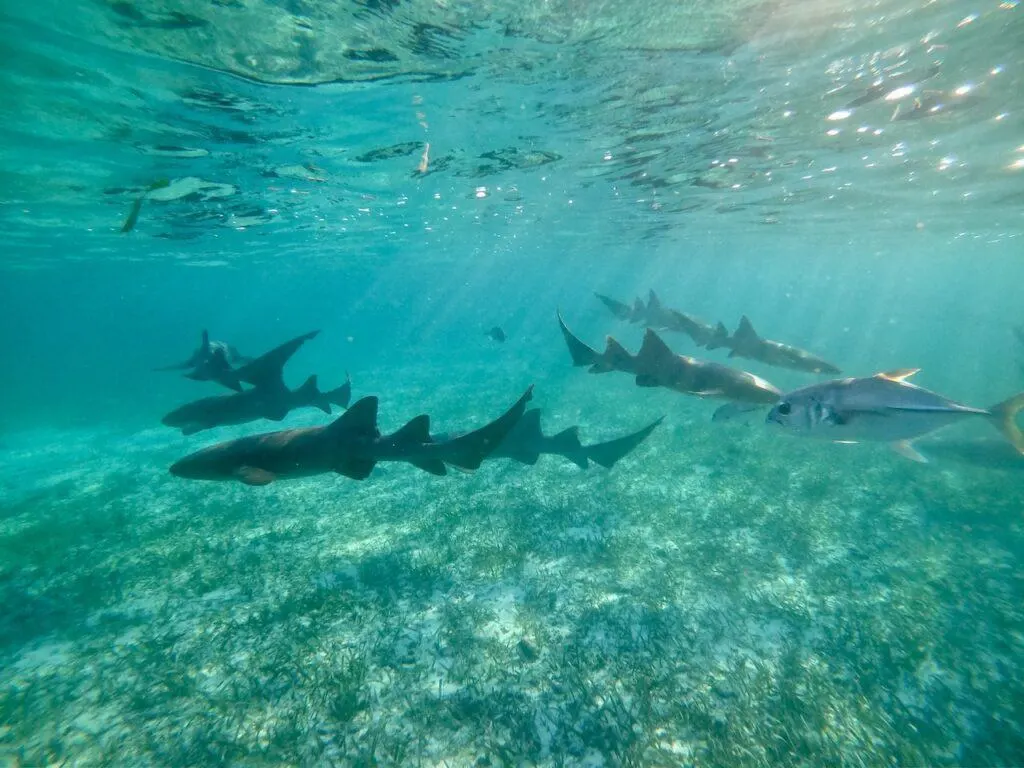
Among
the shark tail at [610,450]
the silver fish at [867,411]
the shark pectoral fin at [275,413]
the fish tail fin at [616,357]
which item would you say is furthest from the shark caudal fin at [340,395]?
the silver fish at [867,411]

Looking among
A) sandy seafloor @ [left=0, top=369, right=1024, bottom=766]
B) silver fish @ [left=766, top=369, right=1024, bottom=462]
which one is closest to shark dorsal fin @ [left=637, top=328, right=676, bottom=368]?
silver fish @ [left=766, top=369, right=1024, bottom=462]

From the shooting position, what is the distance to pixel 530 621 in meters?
8.07

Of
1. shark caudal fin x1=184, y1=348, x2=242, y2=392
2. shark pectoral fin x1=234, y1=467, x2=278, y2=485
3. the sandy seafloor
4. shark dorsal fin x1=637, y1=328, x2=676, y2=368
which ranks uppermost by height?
shark dorsal fin x1=637, y1=328, x2=676, y2=368

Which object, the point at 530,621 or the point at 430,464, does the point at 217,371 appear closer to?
the point at 430,464

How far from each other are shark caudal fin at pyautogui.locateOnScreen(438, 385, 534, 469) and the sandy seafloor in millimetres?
3722

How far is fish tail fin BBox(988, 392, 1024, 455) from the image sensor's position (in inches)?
246

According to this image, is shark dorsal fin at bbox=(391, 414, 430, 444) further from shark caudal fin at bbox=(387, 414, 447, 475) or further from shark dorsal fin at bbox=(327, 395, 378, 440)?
shark dorsal fin at bbox=(327, 395, 378, 440)

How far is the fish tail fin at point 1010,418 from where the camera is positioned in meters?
6.24

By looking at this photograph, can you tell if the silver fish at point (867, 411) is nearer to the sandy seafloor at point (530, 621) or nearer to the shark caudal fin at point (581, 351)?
the shark caudal fin at point (581, 351)

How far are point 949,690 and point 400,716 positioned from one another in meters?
8.26

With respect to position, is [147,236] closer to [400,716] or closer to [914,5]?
[400,716]

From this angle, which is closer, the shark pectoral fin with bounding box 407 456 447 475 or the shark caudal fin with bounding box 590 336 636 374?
the shark pectoral fin with bounding box 407 456 447 475

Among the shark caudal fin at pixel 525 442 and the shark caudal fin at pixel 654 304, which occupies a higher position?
the shark caudal fin at pixel 654 304

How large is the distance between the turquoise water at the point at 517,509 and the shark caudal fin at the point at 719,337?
2.56 m
